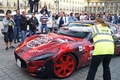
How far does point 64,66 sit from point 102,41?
1.41 meters

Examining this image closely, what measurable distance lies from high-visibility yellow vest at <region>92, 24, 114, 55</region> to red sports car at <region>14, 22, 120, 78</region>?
1085mm

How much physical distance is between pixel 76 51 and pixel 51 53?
0.78m

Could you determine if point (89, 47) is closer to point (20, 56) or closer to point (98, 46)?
point (98, 46)

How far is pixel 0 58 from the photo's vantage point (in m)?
6.93

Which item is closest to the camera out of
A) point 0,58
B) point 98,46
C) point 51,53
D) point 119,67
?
point 98,46

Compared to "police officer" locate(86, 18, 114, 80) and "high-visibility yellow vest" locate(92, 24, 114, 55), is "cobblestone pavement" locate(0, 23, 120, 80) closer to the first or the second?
"police officer" locate(86, 18, 114, 80)

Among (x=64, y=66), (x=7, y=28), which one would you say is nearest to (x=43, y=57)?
(x=64, y=66)

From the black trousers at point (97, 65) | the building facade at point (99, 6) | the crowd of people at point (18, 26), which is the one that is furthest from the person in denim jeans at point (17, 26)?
the building facade at point (99, 6)

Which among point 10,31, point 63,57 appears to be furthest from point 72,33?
point 10,31

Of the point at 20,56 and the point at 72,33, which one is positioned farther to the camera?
the point at 72,33

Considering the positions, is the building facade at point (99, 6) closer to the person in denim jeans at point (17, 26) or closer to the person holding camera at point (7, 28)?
the person in denim jeans at point (17, 26)

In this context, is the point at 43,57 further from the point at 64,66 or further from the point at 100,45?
the point at 100,45

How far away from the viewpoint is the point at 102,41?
159 inches

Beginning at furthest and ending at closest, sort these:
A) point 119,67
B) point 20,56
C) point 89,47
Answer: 1. point 119,67
2. point 89,47
3. point 20,56
